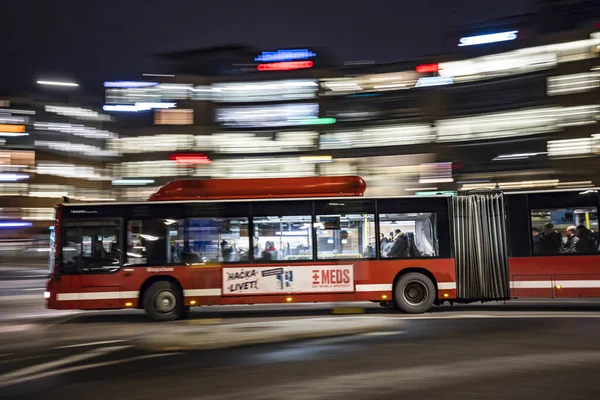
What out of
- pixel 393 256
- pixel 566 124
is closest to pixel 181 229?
pixel 393 256

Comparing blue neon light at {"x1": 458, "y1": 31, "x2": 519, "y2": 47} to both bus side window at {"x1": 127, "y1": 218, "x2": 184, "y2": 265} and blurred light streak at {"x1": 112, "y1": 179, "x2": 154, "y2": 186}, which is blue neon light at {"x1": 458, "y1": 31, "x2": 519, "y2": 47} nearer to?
blurred light streak at {"x1": 112, "y1": 179, "x2": 154, "y2": 186}

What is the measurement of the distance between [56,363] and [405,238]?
759 centimetres

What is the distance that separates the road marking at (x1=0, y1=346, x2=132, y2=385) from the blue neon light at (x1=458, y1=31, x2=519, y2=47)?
2284 inches

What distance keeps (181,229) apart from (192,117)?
63243 millimetres

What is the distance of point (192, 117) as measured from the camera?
72625 mm

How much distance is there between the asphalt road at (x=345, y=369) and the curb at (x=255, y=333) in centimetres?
40

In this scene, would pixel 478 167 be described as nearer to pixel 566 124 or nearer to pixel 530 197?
pixel 566 124

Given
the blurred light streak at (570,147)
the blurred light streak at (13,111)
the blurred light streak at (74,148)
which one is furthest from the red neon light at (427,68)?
the blurred light streak at (13,111)

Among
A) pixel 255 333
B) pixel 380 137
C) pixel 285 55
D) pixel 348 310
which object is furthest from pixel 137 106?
pixel 255 333

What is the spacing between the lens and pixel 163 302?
38.0ft

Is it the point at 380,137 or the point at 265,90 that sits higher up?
the point at 265,90

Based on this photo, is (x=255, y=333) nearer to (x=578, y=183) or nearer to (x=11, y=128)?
(x=578, y=183)

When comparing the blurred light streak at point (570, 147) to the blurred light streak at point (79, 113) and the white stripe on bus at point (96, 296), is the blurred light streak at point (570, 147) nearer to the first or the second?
the white stripe on bus at point (96, 296)

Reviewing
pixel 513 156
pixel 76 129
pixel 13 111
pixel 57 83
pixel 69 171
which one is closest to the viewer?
pixel 513 156
